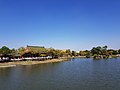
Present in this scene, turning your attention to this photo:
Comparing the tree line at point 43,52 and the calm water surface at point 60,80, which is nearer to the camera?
the calm water surface at point 60,80

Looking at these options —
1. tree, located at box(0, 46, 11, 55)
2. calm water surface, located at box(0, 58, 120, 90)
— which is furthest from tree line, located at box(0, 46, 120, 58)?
calm water surface, located at box(0, 58, 120, 90)

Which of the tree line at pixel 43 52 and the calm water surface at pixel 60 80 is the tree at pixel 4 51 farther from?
the calm water surface at pixel 60 80

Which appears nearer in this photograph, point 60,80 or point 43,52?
point 60,80

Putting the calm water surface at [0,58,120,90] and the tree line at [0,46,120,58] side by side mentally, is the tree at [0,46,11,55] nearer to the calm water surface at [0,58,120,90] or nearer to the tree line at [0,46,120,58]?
the tree line at [0,46,120,58]

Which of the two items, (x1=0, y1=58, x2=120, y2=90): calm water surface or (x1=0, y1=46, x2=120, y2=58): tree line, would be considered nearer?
(x1=0, y1=58, x2=120, y2=90): calm water surface

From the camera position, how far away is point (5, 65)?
6138cm

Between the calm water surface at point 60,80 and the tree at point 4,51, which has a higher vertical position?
the tree at point 4,51

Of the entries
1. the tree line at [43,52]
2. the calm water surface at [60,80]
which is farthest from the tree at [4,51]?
the calm water surface at [60,80]

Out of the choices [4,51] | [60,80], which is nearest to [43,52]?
[4,51]

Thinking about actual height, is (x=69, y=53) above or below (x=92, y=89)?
above

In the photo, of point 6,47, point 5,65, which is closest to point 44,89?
point 5,65

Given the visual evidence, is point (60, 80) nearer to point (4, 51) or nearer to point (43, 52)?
point (4, 51)

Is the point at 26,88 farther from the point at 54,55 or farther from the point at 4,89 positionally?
the point at 54,55

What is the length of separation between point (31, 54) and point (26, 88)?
64311 millimetres
